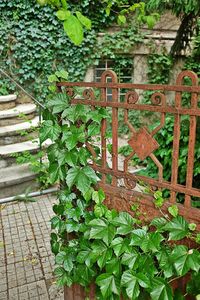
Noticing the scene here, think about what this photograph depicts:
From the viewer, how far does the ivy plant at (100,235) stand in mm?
1319

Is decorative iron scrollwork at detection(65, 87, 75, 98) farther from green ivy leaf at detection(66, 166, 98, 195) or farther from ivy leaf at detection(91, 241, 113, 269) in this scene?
ivy leaf at detection(91, 241, 113, 269)

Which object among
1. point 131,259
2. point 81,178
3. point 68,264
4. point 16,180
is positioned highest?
point 81,178

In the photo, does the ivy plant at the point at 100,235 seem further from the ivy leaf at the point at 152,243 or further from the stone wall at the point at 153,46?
the stone wall at the point at 153,46

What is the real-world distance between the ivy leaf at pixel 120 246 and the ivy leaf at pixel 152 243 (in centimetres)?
9

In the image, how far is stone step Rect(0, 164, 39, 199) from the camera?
363cm

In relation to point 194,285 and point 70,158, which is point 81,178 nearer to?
point 70,158

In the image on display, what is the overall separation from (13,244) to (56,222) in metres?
1.19

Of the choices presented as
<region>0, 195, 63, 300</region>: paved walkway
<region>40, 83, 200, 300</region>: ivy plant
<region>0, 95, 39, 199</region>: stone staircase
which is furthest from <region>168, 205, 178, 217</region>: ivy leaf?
<region>0, 95, 39, 199</region>: stone staircase

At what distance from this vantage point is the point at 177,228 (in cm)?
130

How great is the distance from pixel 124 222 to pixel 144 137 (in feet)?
1.45

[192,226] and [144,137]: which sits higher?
[144,137]

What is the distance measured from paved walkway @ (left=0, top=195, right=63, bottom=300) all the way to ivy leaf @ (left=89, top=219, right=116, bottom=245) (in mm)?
1015

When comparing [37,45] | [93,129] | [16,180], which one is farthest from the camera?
[37,45]

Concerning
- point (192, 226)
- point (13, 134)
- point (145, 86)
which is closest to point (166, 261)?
point (192, 226)
